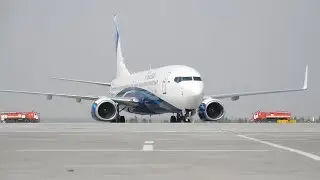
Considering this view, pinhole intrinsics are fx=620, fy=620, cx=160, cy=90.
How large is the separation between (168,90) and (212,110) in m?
3.57

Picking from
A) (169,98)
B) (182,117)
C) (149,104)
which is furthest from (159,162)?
(149,104)

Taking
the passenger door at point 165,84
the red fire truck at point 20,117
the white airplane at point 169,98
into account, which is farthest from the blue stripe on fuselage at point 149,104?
the red fire truck at point 20,117

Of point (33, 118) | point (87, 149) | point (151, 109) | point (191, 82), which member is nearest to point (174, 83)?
point (191, 82)

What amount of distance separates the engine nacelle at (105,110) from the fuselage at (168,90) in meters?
3.26

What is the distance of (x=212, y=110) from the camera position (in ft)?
147

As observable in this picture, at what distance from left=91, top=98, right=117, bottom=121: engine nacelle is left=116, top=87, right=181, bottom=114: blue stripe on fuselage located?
3.02 metres

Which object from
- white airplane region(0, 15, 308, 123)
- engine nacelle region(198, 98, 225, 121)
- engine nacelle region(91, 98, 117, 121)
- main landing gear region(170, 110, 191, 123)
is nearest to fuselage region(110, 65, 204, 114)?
white airplane region(0, 15, 308, 123)

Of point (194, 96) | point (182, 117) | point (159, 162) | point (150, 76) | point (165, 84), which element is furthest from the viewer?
point (150, 76)

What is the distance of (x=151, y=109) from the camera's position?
48.2 meters

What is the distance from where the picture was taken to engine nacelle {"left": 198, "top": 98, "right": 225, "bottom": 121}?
44.6 m

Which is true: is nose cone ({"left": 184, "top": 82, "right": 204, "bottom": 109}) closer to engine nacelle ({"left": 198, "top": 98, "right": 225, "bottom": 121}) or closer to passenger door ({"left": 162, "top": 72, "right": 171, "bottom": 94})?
engine nacelle ({"left": 198, "top": 98, "right": 225, "bottom": 121})

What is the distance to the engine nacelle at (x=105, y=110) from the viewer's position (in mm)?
45147

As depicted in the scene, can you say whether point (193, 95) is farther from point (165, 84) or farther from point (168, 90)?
point (165, 84)

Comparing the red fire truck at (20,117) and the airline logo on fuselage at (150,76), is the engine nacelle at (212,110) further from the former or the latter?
the red fire truck at (20,117)
